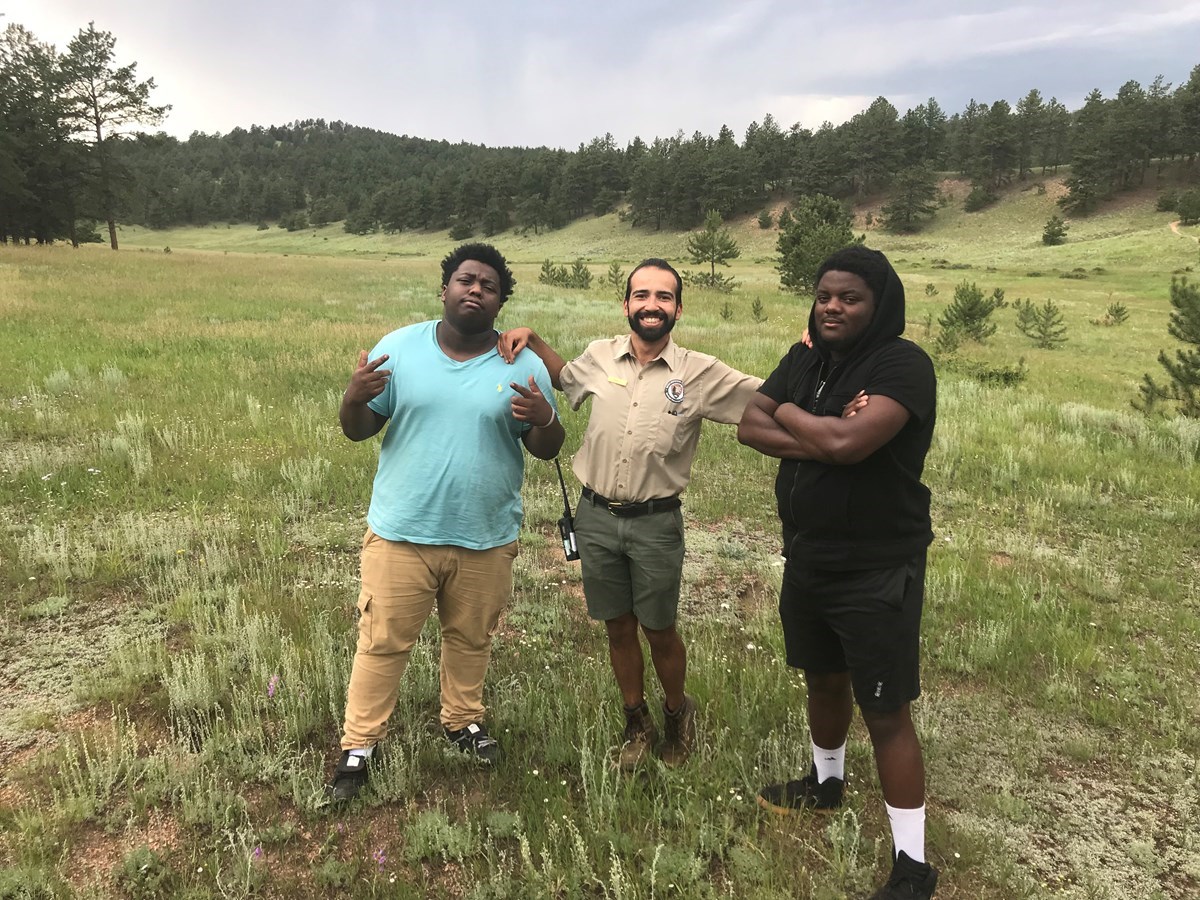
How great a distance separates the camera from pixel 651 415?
2.99 metres

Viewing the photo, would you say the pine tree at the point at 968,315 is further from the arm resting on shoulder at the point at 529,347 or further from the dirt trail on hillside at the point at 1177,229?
the dirt trail on hillside at the point at 1177,229

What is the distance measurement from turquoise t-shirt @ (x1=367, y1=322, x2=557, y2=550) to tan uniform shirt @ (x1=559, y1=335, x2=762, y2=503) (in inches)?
16.1

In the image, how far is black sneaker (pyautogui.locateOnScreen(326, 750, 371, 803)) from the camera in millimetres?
3004

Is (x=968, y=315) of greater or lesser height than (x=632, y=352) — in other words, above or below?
below

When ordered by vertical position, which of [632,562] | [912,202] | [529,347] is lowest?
[632,562]

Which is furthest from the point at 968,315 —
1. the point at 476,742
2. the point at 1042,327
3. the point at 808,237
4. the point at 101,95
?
the point at 101,95

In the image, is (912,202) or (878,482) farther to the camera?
(912,202)

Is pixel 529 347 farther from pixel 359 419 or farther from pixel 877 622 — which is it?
pixel 877 622

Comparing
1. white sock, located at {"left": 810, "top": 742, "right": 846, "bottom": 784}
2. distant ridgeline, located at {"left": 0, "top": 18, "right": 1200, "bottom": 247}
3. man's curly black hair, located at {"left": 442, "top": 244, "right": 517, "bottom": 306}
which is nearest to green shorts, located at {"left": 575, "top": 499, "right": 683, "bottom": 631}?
white sock, located at {"left": 810, "top": 742, "right": 846, "bottom": 784}

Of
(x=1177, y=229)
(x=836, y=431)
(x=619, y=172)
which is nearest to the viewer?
(x=836, y=431)

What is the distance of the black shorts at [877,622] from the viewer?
2463mm

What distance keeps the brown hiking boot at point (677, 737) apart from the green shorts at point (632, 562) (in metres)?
0.55

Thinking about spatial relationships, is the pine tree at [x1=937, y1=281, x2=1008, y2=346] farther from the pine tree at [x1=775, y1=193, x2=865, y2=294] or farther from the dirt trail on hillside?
the dirt trail on hillside

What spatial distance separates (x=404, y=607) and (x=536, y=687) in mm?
1159
